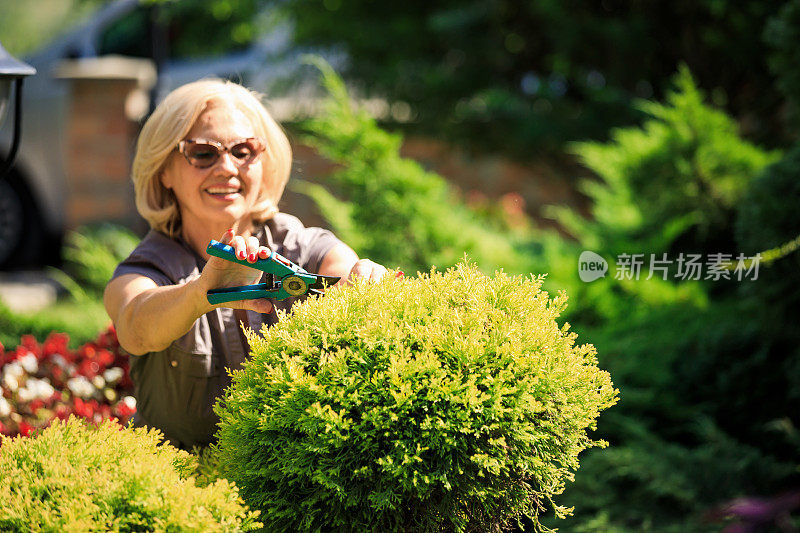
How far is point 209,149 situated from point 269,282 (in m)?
0.51

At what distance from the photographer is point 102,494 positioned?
174cm

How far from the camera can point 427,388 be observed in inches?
71.2

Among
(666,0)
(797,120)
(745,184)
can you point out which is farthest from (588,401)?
(666,0)

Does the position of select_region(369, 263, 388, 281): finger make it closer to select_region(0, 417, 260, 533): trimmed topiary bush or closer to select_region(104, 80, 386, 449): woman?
select_region(104, 80, 386, 449): woman

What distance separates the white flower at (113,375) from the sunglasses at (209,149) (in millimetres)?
1559

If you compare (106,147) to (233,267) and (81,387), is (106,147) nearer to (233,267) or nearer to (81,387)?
(81,387)

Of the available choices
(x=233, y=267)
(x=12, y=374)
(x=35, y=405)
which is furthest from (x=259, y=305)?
(x=12, y=374)

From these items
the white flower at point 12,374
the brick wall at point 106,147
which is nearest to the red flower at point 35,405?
the white flower at point 12,374

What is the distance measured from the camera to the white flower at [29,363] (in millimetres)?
3535

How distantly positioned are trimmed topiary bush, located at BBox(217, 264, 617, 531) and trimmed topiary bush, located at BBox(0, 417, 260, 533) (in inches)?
5.4

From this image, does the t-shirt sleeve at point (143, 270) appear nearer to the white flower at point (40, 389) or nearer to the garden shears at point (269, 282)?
the garden shears at point (269, 282)

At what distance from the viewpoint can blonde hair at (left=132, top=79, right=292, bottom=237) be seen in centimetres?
229

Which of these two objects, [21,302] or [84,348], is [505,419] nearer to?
[84,348]

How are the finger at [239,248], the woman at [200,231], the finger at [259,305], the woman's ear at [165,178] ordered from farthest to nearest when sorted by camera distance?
the woman's ear at [165,178] → the woman at [200,231] → the finger at [259,305] → the finger at [239,248]
